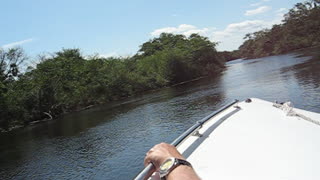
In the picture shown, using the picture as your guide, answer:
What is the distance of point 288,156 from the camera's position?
1.81 meters

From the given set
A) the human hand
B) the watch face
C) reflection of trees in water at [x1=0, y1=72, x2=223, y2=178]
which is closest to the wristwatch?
the watch face

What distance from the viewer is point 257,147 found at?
6.61 feet

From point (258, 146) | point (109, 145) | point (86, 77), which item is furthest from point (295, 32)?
point (258, 146)

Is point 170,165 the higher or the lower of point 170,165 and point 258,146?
the higher

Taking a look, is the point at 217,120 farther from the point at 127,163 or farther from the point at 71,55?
the point at 71,55

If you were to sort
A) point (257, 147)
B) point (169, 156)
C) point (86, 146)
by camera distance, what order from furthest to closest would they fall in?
point (86, 146) < point (257, 147) < point (169, 156)

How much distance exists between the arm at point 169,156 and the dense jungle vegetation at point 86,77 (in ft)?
104

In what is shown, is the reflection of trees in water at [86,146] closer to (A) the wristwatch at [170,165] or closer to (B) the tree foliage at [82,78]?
(A) the wristwatch at [170,165]

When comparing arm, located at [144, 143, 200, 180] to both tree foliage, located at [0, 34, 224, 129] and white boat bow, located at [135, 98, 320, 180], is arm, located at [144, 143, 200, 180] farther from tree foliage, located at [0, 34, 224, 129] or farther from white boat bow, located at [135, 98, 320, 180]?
tree foliage, located at [0, 34, 224, 129]

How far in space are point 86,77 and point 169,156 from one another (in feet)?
137

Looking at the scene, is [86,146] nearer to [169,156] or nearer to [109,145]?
[109,145]

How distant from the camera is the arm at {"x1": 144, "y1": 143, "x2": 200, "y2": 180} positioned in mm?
1136

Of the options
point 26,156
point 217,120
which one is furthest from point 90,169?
point 217,120

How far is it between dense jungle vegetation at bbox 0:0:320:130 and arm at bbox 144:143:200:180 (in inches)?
1252
